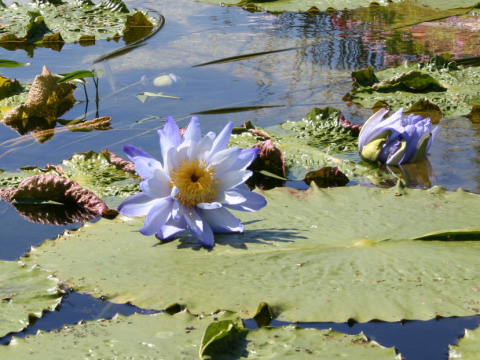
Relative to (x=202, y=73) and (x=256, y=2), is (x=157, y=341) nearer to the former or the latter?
(x=202, y=73)

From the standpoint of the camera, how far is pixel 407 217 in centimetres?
213

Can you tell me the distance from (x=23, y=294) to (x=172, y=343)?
53 centimetres

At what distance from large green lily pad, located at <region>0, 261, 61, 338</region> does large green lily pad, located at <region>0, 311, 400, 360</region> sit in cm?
17

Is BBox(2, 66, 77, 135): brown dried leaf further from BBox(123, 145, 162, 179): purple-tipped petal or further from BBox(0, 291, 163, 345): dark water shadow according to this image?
BBox(0, 291, 163, 345): dark water shadow

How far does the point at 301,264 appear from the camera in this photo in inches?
72.0

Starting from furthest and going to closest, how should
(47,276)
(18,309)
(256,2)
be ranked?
(256,2) → (47,276) → (18,309)

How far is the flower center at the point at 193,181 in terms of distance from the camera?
6.28ft

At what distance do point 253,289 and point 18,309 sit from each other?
624mm

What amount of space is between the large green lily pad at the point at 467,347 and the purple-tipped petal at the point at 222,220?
721 mm

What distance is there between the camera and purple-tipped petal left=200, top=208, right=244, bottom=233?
6.38ft

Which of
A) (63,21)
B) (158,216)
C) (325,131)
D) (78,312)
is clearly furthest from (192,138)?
(63,21)

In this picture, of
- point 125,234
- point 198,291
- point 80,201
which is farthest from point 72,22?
point 198,291

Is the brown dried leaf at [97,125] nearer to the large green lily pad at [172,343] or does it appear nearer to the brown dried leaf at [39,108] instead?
the brown dried leaf at [39,108]

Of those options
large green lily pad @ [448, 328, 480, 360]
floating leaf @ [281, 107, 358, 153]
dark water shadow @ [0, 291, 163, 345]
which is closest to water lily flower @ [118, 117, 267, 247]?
dark water shadow @ [0, 291, 163, 345]
